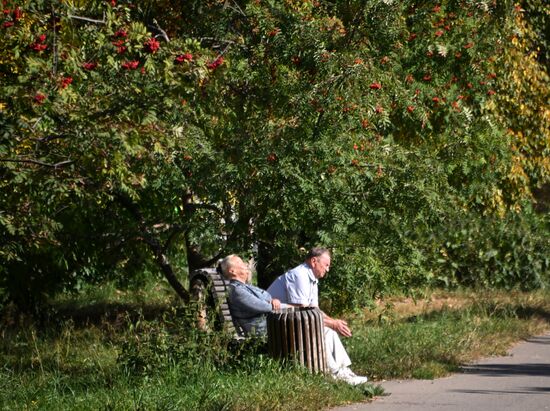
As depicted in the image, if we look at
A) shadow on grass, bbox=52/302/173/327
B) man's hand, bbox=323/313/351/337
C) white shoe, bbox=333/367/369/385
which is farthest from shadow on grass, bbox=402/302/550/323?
white shoe, bbox=333/367/369/385

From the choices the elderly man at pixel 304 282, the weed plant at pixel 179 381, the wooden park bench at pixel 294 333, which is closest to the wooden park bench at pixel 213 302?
the wooden park bench at pixel 294 333

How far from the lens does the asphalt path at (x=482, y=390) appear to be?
920 cm

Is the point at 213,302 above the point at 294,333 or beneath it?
above

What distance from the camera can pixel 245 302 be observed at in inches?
405

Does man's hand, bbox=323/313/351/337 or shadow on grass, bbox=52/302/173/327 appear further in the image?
shadow on grass, bbox=52/302/173/327

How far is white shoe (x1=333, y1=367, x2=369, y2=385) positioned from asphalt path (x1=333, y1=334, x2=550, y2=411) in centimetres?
27

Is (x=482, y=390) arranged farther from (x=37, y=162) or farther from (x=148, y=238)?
(x=148, y=238)

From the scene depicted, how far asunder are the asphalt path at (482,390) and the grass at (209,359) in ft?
0.68

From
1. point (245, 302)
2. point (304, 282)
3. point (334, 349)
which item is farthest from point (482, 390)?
point (245, 302)

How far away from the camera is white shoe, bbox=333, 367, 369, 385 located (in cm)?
984

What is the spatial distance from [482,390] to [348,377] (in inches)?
46.4

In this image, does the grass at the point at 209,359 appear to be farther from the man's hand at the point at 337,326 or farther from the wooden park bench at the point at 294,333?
the man's hand at the point at 337,326

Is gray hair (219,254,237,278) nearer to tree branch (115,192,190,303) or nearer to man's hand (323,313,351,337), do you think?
man's hand (323,313,351,337)

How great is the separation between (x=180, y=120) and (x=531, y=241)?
30.0 ft
